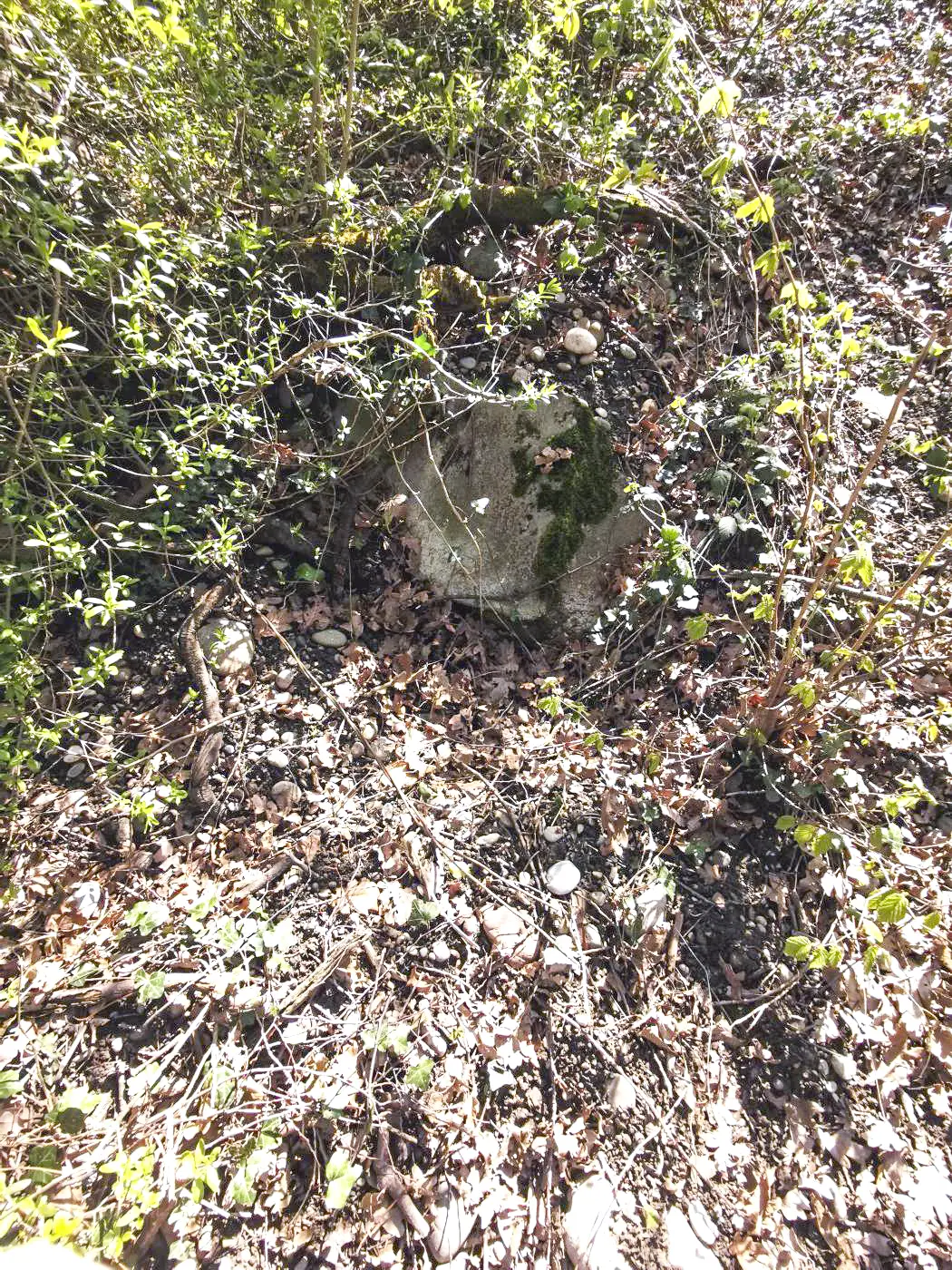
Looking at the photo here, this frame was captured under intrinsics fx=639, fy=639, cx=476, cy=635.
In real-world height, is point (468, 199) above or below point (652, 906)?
above

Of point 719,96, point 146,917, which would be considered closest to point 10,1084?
point 146,917

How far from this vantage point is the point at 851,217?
4.26 meters

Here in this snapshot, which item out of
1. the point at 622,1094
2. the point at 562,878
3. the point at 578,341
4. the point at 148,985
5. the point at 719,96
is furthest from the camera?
the point at 578,341

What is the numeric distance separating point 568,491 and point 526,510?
0.79 feet

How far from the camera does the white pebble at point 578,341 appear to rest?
11.6 ft

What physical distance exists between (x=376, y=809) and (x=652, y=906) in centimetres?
121

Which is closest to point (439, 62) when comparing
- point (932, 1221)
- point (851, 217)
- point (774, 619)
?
point (851, 217)

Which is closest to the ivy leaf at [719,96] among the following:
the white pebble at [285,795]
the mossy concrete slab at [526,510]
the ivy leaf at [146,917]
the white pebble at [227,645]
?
the mossy concrete slab at [526,510]

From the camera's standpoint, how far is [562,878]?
2.66m

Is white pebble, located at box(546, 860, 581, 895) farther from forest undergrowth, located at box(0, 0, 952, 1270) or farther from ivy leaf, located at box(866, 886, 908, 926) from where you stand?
ivy leaf, located at box(866, 886, 908, 926)

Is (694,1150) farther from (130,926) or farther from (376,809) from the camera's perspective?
(130,926)

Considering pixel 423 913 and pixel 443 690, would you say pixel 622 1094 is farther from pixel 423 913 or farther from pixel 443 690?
pixel 443 690

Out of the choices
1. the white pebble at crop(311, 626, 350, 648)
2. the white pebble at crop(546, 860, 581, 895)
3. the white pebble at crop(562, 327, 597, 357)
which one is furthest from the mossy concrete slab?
the white pebble at crop(546, 860, 581, 895)

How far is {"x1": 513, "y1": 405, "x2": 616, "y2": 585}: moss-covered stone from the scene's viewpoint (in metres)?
3.38
